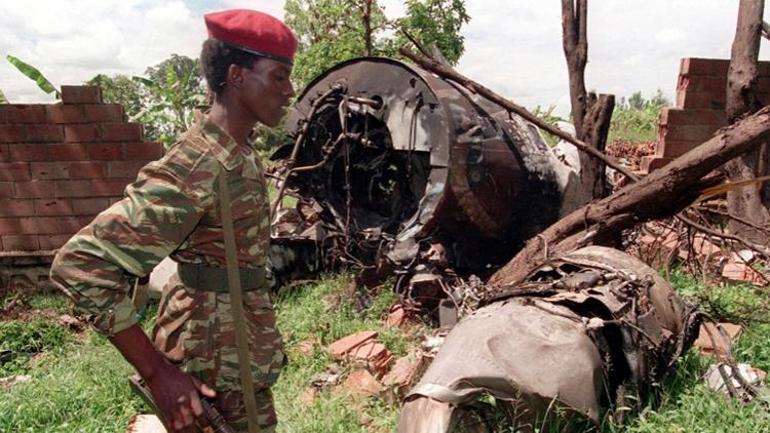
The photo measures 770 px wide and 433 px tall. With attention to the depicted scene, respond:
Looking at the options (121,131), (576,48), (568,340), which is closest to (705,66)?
(576,48)

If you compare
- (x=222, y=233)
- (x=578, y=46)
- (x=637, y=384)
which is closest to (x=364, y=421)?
(x=637, y=384)

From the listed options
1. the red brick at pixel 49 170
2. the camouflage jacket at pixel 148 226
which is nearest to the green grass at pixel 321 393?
the red brick at pixel 49 170

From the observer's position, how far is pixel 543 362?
244 cm

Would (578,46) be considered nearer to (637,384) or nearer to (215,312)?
(637,384)

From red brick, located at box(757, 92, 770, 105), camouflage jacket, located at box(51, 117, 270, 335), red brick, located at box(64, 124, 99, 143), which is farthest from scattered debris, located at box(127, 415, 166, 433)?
red brick, located at box(757, 92, 770, 105)

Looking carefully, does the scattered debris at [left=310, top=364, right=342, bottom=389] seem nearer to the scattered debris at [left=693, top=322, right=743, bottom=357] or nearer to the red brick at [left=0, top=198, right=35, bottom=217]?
the scattered debris at [left=693, top=322, right=743, bottom=357]

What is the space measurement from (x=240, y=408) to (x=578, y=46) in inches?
174

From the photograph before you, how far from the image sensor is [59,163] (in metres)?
5.15

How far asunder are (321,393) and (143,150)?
9.75 feet

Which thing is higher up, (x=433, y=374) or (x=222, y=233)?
(x=222, y=233)

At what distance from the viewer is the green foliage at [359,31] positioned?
1181 centimetres

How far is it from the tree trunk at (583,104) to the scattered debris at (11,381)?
4.09 meters

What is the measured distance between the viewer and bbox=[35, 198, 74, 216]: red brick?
5.16 meters

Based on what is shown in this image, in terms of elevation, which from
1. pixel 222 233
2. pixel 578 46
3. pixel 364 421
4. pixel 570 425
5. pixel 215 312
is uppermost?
pixel 578 46
